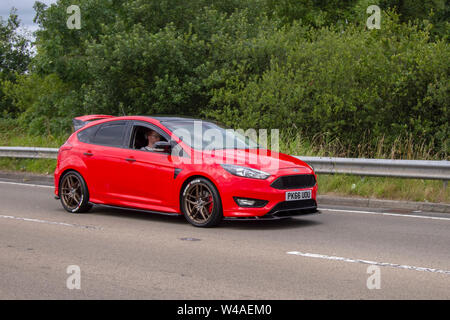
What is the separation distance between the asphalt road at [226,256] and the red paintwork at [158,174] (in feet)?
1.20

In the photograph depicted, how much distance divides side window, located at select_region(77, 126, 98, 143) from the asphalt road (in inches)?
50.2

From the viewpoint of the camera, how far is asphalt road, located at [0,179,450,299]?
620cm

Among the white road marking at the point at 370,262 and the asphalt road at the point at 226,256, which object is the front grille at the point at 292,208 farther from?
the white road marking at the point at 370,262

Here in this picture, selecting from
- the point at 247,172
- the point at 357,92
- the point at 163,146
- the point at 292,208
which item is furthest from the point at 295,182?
the point at 357,92

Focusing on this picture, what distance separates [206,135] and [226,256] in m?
3.06

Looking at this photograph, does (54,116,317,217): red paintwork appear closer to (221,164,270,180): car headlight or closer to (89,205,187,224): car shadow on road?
(221,164,270,180): car headlight

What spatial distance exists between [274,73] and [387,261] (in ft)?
41.6

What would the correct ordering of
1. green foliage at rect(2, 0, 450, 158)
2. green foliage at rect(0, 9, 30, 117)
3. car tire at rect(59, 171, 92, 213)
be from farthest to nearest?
green foliage at rect(0, 9, 30, 117)
green foliage at rect(2, 0, 450, 158)
car tire at rect(59, 171, 92, 213)

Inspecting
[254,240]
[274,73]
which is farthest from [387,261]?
[274,73]

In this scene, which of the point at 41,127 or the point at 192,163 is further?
the point at 41,127

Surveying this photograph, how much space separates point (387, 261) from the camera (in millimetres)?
7477

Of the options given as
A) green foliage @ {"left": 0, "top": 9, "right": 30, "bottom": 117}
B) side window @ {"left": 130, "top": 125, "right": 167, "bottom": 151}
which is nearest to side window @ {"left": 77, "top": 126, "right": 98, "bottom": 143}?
side window @ {"left": 130, "top": 125, "right": 167, "bottom": 151}

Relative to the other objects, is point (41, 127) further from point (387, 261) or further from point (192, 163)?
point (387, 261)

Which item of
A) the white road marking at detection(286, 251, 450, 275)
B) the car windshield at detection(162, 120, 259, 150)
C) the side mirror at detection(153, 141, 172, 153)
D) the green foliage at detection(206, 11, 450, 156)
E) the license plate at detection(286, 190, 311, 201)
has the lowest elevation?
the white road marking at detection(286, 251, 450, 275)
